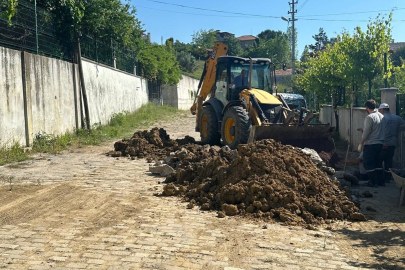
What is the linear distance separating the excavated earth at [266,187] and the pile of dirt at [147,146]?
349 cm

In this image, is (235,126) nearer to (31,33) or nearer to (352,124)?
(352,124)

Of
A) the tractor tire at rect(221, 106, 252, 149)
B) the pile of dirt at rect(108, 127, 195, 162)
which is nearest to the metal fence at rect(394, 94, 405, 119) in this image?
the tractor tire at rect(221, 106, 252, 149)

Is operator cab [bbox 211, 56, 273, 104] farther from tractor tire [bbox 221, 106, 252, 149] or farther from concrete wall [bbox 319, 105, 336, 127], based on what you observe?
concrete wall [bbox 319, 105, 336, 127]

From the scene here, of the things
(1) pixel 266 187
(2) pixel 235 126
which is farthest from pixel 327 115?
(1) pixel 266 187

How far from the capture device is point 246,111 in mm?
11984

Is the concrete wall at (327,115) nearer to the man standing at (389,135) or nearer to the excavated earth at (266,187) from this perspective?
the man standing at (389,135)

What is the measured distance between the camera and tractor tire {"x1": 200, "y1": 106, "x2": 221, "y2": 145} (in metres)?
13.4

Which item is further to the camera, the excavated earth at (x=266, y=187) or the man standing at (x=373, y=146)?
the man standing at (x=373, y=146)

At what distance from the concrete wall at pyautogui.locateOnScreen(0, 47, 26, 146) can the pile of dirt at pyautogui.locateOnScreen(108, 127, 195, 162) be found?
8.64 feet

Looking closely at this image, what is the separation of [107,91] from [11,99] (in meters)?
9.37

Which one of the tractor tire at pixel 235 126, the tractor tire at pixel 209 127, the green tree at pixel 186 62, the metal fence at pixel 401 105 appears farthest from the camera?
the green tree at pixel 186 62

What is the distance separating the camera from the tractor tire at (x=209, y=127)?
529 inches

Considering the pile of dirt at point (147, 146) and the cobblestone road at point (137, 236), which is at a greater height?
the pile of dirt at point (147, 146)

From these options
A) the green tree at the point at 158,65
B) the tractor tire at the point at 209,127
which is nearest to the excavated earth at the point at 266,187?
the tractor tire at the point at 209,127
